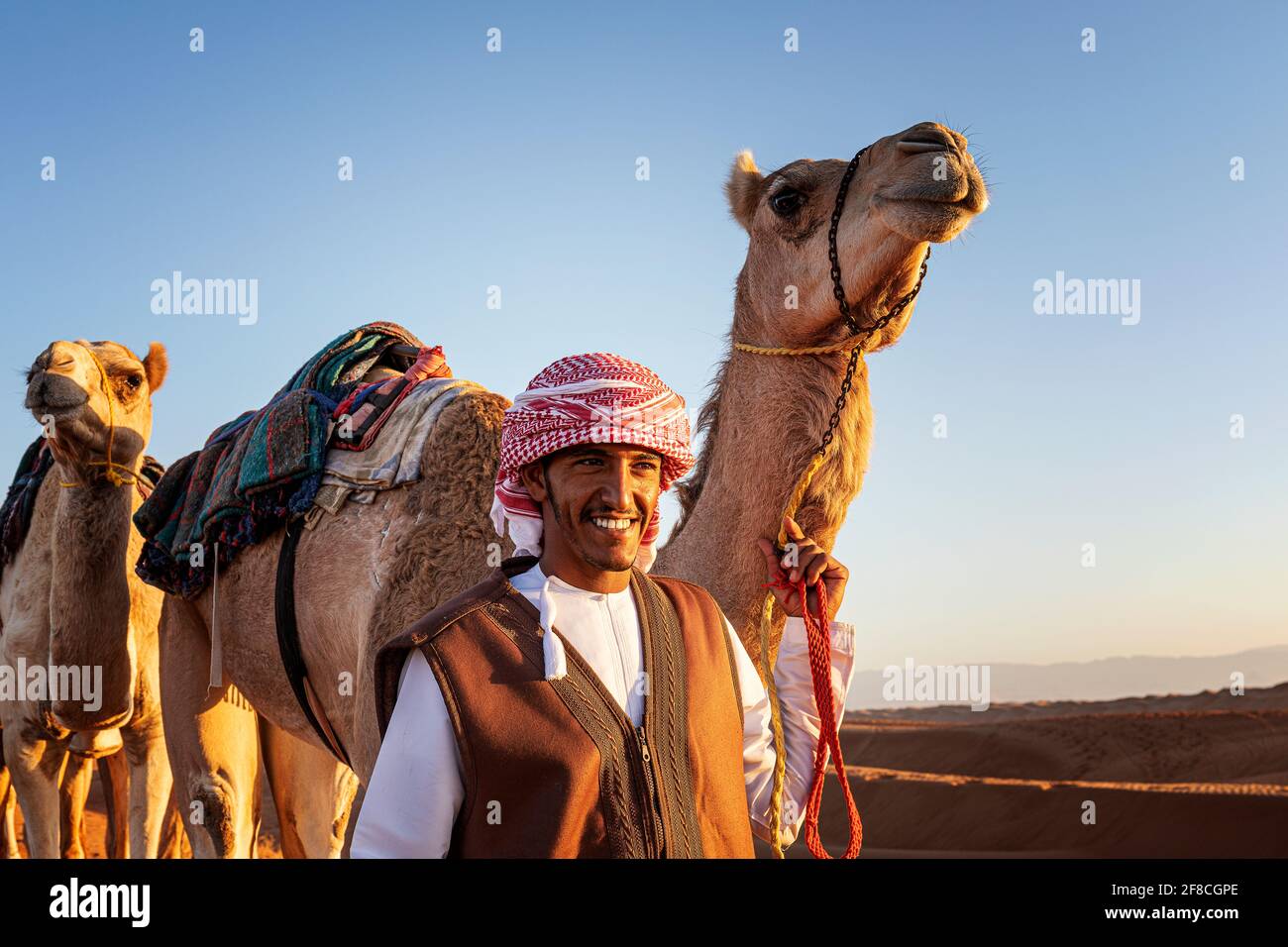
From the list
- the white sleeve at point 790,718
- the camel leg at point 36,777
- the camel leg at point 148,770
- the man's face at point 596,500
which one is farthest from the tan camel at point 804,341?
the camel leg at point 36,777

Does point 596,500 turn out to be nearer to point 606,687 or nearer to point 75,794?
point 606,687

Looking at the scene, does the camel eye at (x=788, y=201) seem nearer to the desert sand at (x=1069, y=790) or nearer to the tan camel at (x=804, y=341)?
the tan camel at (x=804, y=341)

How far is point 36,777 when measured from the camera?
734 centimetres

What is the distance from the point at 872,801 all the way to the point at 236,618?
531 inches

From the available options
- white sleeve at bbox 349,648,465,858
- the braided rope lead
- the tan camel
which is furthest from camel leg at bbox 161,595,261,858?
white sleeve at bbox 349,648,465,858

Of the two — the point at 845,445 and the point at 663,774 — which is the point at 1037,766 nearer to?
the point at 845,445

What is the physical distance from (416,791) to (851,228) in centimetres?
230

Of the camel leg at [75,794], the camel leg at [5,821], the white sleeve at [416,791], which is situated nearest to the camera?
the white sleeve at [416,791]

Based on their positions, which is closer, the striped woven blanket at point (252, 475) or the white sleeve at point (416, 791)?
the white sleeve at point (416, 791)

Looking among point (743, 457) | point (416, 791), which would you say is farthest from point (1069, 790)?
point (416, 791)

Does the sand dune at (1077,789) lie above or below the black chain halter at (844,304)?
below

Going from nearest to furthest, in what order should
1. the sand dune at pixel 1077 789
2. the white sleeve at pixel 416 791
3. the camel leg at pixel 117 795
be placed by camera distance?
the white sleeve at pixel 416 791
the camel leg at pixel 117 795
the sand dune at pixel 1077 789

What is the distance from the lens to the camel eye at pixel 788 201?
397 centimetres
